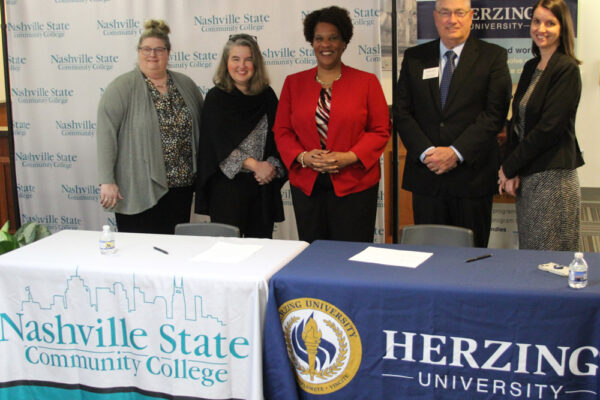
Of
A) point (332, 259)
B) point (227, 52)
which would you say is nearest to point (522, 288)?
point (332, 259)

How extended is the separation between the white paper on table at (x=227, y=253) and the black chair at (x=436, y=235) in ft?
2.31

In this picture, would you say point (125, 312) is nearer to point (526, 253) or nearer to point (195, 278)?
point (195, 278)

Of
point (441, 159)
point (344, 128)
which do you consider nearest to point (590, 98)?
point (441, 159)

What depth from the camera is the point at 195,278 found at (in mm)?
2252

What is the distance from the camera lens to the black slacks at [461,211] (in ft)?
11.2

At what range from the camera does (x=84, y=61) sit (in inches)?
174

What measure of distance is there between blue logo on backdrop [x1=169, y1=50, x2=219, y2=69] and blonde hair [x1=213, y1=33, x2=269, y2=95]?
691mm

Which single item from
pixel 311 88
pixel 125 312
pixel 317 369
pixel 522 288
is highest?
pixel 311 88

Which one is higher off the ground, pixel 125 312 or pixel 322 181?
pixel 322 181

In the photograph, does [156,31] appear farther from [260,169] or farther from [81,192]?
[81,192]

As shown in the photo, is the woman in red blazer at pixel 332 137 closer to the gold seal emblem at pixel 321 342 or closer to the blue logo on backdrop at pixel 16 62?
the gold seal emblem at pixel 321 342

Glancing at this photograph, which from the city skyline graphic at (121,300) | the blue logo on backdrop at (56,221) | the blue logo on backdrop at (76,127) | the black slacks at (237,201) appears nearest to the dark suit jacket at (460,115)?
the black slacks at (237,201)

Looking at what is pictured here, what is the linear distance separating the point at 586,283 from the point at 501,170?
4.70 feet

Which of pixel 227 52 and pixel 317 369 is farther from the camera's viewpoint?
pixel 227 52
